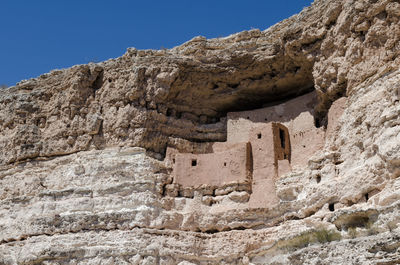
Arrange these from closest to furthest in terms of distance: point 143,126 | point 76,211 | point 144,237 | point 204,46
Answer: point 144,237 < point 76,211 < point 143,126 < point 204,46

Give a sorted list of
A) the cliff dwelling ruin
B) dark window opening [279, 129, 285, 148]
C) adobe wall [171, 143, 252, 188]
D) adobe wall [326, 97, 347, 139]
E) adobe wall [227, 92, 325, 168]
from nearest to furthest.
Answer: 1. adobe wall [326, 97, 347, 139]
2. the cliff dwelling ruin
3. adobe wall [227, 92, 325, 168]
4. adobe wall [171, 143, 252, 188]
5. dark window opening [279, 129, 285, 148]

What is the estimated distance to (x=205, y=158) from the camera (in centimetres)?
1803

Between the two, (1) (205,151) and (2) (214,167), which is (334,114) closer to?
(2) (214,167)

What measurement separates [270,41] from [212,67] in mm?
2048

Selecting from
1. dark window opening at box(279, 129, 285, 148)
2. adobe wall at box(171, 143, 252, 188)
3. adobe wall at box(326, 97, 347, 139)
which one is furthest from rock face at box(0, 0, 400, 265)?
dark window opening at box(279, 129, 285, 148)

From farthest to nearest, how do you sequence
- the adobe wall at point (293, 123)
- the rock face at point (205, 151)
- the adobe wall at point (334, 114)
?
the adobe wall at point (293, 123)
the adobe wall at point (334, 114)
the rock face at point (205, 151)

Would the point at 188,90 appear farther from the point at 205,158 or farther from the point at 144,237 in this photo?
the point at 144,237

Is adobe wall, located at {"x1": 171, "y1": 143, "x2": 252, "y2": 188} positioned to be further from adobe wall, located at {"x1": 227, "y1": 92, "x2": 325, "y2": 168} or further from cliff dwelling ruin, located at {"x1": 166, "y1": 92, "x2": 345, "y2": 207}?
adobe wall, located at {"x1": 227, "y1": 92, "x2": 325, "y2": 168}

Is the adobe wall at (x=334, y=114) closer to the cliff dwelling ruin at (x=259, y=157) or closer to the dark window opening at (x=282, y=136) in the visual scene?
the cliff dwelling ruin at (x=259, y=157)

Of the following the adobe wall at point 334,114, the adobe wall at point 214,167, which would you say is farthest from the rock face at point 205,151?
the adobe wall at point 214,167

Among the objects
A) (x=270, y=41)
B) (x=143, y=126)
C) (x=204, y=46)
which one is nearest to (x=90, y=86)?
(x=143, y=126)

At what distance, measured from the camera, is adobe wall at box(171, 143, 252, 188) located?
17.5 metres

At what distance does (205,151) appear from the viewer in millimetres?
19172

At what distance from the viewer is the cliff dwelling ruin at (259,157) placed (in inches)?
664
